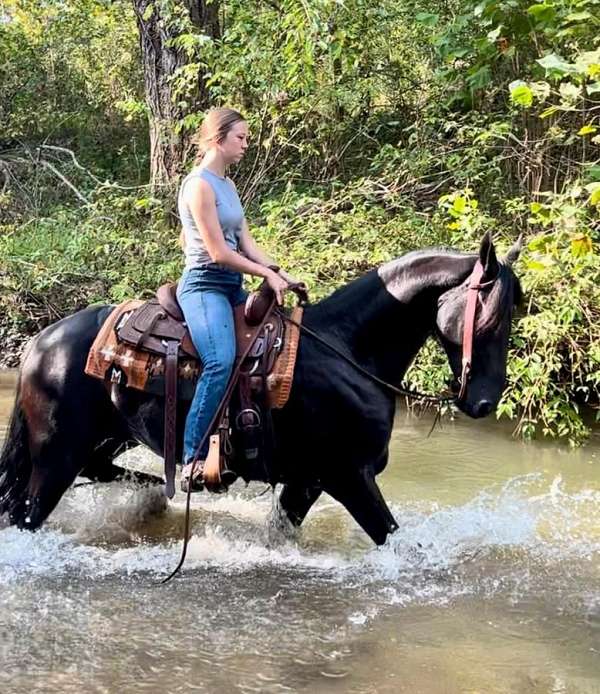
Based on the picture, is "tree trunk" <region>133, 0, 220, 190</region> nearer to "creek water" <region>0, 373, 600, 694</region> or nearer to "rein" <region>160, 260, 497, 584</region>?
"creek water" <region>0, 373, 600, 694</region>

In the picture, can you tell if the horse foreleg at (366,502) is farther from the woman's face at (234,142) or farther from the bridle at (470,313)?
the woman's face at (234,142)

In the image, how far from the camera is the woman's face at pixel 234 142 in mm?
4164

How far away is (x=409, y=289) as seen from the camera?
4289mm

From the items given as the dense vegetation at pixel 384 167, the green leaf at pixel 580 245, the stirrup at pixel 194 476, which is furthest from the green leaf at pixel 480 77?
the stirrup at pixel 194 476

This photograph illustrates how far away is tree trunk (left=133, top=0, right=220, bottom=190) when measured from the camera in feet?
35.6

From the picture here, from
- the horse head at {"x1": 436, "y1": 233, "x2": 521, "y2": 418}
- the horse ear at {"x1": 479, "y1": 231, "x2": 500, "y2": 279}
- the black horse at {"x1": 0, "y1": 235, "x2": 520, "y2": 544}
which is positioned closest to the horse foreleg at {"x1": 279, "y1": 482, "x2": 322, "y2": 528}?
the black horse at {"x1": 0, "y1": 235, "x2": 520, "y2": 544}

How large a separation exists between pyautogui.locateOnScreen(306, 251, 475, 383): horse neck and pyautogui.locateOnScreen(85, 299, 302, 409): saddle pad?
0.82ft

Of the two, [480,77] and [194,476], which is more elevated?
[480,77]

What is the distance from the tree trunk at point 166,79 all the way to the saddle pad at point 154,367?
267 inches

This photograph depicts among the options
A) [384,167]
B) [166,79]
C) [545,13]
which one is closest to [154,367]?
[545,13]

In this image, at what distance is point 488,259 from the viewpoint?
3980mm

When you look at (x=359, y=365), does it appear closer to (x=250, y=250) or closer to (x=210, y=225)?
(x=250, y=250)

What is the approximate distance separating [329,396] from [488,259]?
43.0 inches

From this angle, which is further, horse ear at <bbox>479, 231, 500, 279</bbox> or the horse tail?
the horse tail
